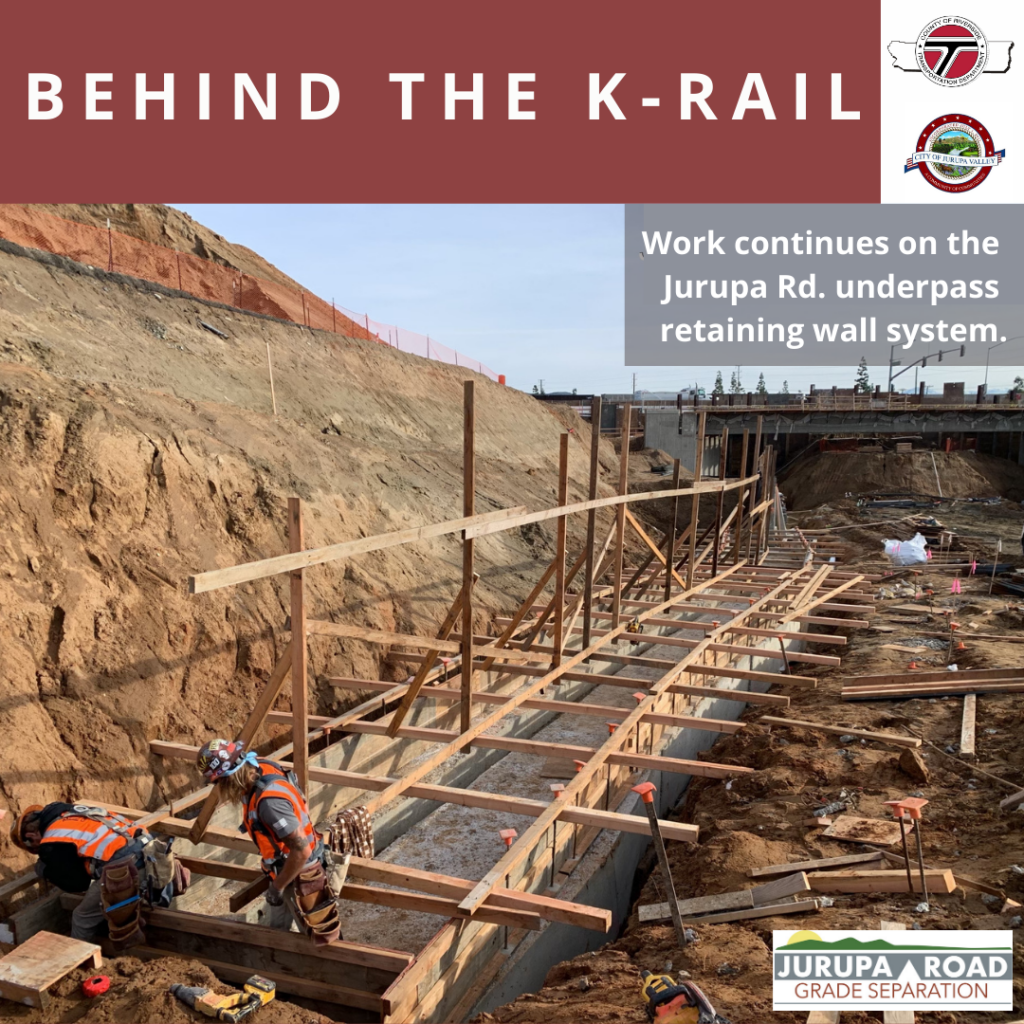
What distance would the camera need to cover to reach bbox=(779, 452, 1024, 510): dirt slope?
1471 inches

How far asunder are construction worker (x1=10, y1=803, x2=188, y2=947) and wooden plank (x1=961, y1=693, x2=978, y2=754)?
8.03 meters

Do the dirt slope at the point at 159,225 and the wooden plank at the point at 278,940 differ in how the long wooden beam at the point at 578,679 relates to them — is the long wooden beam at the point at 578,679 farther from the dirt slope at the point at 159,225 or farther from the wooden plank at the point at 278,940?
the dirt slope at the point at 159,225

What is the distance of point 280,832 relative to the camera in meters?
4.62

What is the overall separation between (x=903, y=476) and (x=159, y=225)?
35.4 meters

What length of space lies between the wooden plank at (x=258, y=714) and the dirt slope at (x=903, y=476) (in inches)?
1393

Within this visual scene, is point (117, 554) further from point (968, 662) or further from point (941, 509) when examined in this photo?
point (941, 509)

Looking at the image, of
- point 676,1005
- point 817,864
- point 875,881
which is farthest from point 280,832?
point 875,881

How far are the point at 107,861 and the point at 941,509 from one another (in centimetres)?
3194

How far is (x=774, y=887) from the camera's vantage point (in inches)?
230

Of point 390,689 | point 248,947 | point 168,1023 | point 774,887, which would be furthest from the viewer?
point 390,689

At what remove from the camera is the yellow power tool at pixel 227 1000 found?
394 centimetres

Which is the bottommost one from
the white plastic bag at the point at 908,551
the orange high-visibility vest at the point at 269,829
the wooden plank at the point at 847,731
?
the wooden plank at the point at 847,731

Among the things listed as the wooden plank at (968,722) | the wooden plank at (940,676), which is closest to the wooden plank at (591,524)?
the wooden plank at (940,676)

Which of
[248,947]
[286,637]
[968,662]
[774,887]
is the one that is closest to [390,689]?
[286,637]
